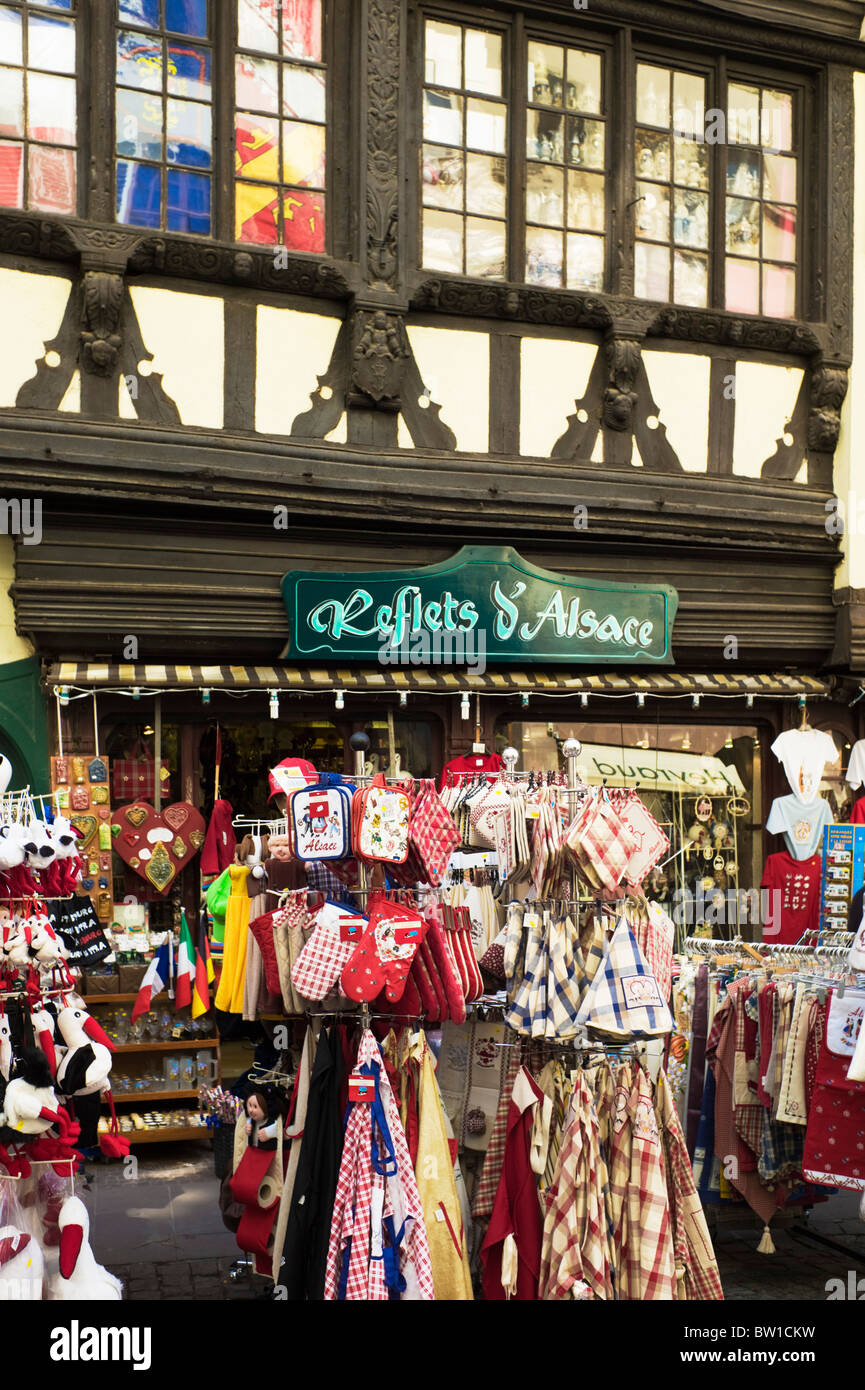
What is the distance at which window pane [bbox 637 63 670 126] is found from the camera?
Result: 9.81 metres

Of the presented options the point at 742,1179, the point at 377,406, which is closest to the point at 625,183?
the point at 377,406

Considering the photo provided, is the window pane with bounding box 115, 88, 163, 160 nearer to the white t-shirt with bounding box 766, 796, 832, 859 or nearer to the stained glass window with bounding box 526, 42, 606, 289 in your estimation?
the stained glass window with bounding box 526, 42, 606, 289

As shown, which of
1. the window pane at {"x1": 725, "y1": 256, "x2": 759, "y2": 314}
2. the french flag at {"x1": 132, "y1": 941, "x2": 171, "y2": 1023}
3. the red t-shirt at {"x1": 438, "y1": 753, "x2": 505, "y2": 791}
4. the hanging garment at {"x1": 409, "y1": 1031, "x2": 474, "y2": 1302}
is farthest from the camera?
the window pane at {"x1": 725, "y1": 256, "x2": 759, "y2": 314}

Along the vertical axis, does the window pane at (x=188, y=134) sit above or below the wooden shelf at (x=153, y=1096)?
above

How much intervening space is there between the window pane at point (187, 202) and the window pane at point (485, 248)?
1859 millimetres

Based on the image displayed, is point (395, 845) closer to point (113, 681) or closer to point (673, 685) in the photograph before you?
point (113, 681)

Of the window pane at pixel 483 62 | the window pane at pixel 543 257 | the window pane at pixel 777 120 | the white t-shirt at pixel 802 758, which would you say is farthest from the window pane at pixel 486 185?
the white t-shirt at pixel 802 758

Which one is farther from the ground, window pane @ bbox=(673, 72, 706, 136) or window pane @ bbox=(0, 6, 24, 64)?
window pane @ bbox=(673, 72, 706, 136)

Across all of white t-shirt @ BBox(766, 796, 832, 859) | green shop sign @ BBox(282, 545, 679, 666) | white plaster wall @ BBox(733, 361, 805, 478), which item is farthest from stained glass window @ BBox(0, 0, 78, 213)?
white t-shirt @ BBox(766, 796, 832, 859)

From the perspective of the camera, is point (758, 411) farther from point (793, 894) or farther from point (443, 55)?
point (793, 894)

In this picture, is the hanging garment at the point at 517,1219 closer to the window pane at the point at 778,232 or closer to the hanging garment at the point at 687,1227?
the hanging garment at the point at 687,1227

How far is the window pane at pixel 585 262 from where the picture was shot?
377 inches

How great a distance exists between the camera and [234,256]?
8.41 meters

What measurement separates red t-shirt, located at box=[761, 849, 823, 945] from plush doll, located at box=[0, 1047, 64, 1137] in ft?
21.5
